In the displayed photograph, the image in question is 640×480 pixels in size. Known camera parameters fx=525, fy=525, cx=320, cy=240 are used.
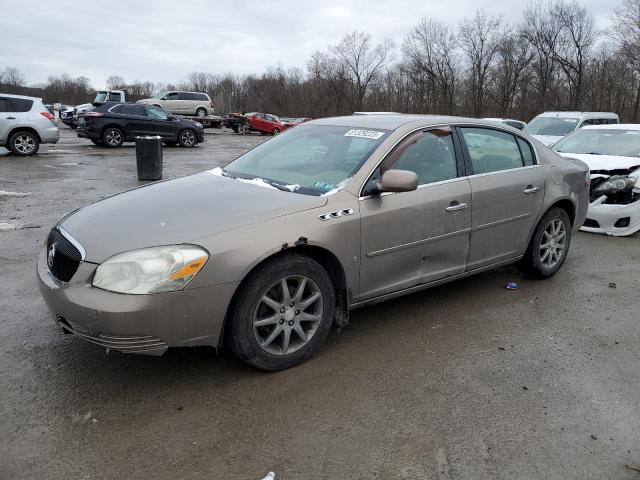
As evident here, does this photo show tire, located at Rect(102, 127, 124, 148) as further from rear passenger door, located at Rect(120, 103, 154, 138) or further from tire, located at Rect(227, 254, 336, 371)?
tire, located at Rect(227, 254, 336, 371)

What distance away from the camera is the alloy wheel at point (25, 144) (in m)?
15.4

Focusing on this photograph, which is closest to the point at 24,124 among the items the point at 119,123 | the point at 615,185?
the point at 119,123

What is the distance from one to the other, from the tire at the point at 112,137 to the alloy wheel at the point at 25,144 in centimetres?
386

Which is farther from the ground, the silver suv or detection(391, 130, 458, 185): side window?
the silver suv

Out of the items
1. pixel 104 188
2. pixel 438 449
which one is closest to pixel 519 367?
pixel 438 449

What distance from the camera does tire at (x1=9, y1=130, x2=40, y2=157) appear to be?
15.3m

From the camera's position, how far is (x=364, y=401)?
3027mm

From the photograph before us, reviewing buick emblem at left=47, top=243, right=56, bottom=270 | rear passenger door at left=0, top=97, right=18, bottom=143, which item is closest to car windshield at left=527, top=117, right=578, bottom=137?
buick emblem at left=47, top=243, right=56, bottom=270

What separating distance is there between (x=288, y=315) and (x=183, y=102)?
33.0 meters

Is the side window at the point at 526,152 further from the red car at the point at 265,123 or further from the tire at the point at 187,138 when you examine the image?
the red car at the point at 265,123

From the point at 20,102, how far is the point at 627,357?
16279mm

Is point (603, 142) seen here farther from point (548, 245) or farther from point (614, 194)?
point (548, 245)

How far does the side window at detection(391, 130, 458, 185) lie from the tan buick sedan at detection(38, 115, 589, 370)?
0.01 metres

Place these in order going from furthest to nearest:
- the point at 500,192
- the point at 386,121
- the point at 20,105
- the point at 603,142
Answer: the point at 20,105, the point at 603,142, the point at 500,192, the point at 386,121
